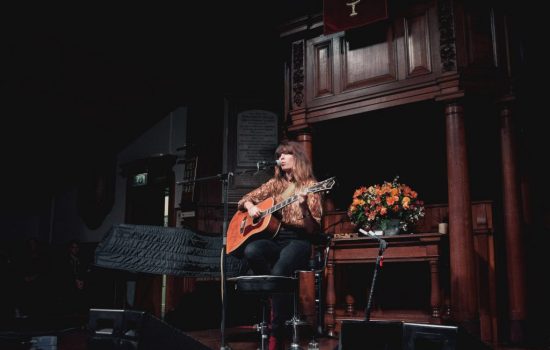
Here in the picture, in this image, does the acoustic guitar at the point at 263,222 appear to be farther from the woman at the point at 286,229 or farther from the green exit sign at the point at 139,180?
the green exit sign at the point at 139,180

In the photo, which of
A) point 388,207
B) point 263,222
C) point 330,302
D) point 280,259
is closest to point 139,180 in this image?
point 330,302

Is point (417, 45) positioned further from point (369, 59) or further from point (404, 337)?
→ point (404, 337)

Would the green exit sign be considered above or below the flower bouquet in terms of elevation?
above

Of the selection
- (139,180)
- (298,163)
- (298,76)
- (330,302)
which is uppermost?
(298,76)

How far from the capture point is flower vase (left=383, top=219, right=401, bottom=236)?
15.6 feet

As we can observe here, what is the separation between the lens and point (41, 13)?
7324 millimetres

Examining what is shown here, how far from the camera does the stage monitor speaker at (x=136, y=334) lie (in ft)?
8.38

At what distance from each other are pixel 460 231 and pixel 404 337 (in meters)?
2.11

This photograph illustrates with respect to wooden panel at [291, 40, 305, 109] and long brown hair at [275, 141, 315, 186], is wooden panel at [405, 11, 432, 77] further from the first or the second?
long brown hair at [275, 141, 315, 186]

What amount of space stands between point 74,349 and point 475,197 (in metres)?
4.05

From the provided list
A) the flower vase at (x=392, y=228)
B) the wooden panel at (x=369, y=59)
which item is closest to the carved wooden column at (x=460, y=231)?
the flower vase at (x=392, y=228)

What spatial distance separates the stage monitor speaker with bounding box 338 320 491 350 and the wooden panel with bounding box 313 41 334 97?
3.21m

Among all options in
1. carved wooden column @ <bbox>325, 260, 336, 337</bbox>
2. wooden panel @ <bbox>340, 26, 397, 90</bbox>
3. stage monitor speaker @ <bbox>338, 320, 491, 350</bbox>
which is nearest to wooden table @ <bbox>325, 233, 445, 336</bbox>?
carved wooden column @ <bbox>325, 260, 336, 337</bbox>

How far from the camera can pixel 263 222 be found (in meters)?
3.61
